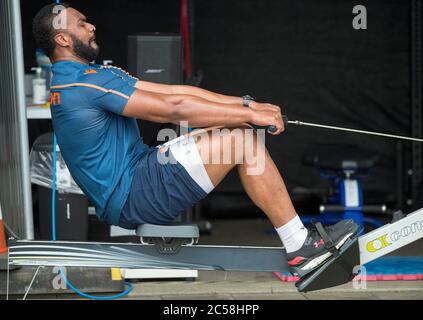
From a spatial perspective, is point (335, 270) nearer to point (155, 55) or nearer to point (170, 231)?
point (170, 231)

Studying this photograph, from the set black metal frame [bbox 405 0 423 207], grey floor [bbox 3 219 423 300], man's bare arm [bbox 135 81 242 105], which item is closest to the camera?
man's bare arm [bbox 135 81 242 105]

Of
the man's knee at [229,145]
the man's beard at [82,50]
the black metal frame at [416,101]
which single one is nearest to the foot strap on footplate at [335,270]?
the man's knee at [229,145]

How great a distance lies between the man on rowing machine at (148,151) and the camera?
359 centimetres

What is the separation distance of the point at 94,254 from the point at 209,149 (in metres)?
0.68

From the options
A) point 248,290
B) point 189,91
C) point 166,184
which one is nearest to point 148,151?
point 166,184

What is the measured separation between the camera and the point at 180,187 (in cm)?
370

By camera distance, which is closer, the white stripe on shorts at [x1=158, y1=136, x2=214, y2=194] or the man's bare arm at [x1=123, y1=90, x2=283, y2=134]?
the man's bare arm at [x1=123, y1=90, x2=283, y2=134]

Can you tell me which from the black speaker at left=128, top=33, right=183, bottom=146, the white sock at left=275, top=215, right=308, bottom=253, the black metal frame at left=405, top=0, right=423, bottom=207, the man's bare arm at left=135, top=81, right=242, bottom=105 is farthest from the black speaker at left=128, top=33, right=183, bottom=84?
the black metal frame at left=405, top=0, right=423, bottom=207

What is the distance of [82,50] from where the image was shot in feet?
12.3

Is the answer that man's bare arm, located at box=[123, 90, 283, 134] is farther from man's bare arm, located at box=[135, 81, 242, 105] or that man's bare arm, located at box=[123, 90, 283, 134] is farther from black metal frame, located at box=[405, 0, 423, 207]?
black metal frame, located at box=[405, 0, 423, 207]

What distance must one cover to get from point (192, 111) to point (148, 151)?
362 mm

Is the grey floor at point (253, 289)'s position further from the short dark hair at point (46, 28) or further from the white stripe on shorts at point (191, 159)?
the short dark hair at point (46, 28)

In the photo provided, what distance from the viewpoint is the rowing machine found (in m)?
3.72
